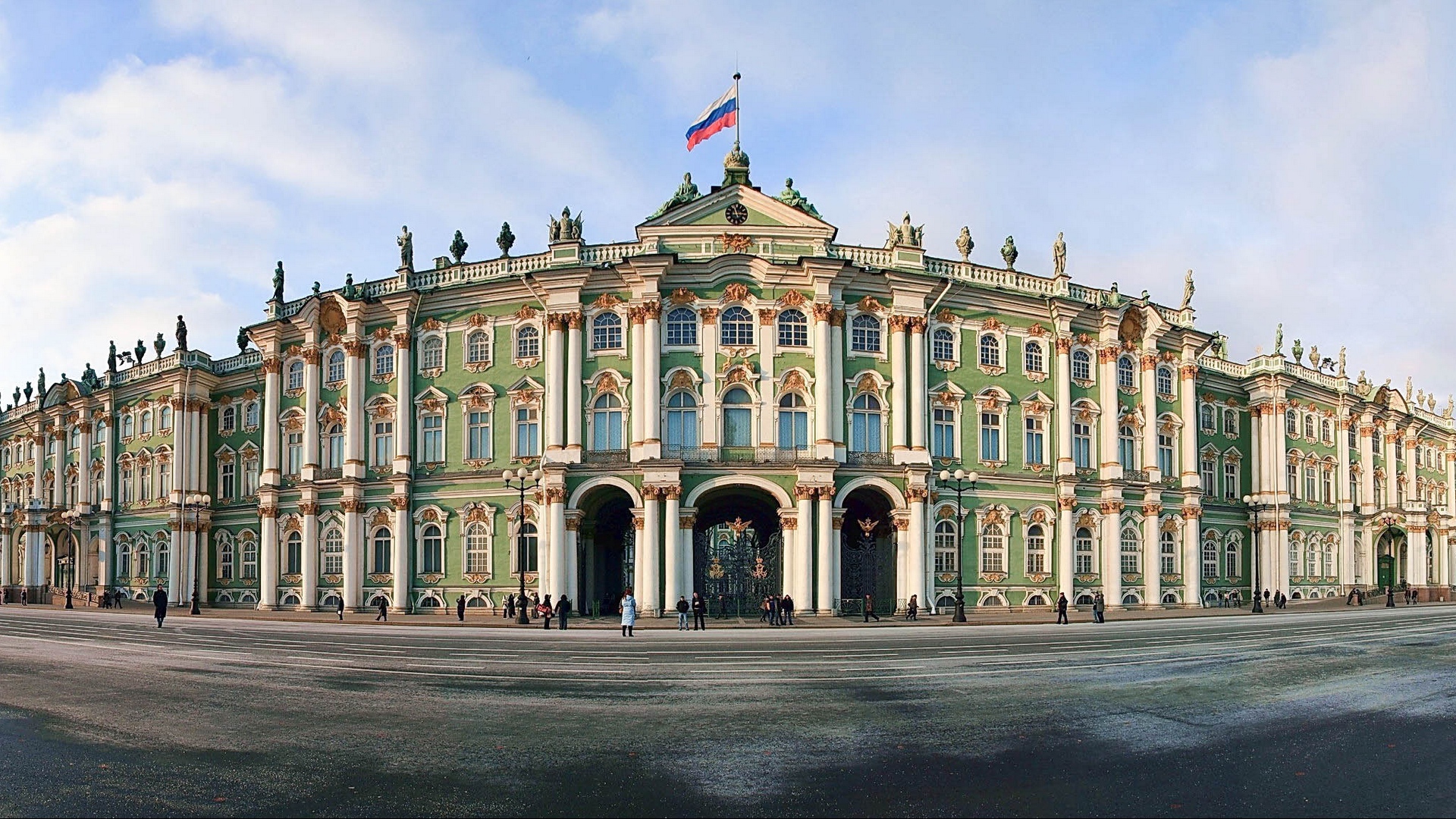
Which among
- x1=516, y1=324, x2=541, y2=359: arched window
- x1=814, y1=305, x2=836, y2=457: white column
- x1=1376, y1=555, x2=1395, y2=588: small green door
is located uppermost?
x1=516, y1=324, x2=541, y2=359: arched window

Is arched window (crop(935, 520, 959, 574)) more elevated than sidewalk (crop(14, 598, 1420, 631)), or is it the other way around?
arched window (crop(935, 520, 959, 574))

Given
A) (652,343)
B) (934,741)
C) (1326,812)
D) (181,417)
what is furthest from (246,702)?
(181,417)

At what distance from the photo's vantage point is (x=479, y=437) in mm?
52344

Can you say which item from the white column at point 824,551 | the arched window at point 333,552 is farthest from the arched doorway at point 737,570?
the arched window at point 333,552

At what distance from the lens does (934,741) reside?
14219mm

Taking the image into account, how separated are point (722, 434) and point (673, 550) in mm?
5516

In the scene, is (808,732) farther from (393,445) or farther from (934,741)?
(393,445)

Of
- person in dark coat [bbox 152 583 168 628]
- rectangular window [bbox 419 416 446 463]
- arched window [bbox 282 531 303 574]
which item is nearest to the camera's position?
person in dark coat [bbox 152 583 168 628]

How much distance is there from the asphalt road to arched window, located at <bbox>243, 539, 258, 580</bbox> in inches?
1384

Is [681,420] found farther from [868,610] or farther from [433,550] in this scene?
[433,550]

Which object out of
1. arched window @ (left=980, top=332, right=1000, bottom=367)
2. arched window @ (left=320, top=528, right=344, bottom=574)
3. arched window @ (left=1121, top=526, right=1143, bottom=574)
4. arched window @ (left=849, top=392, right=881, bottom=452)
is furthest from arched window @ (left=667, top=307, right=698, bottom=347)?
arched window @ (left=1121, top=526, right=1143, bottom=574)

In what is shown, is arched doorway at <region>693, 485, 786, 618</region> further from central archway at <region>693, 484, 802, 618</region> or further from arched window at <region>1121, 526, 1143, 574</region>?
arched window at <region>1121, 526, 1143, 574</region>

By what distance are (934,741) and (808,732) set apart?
1.72 metres

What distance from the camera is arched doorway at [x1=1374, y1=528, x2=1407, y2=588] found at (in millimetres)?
75875
